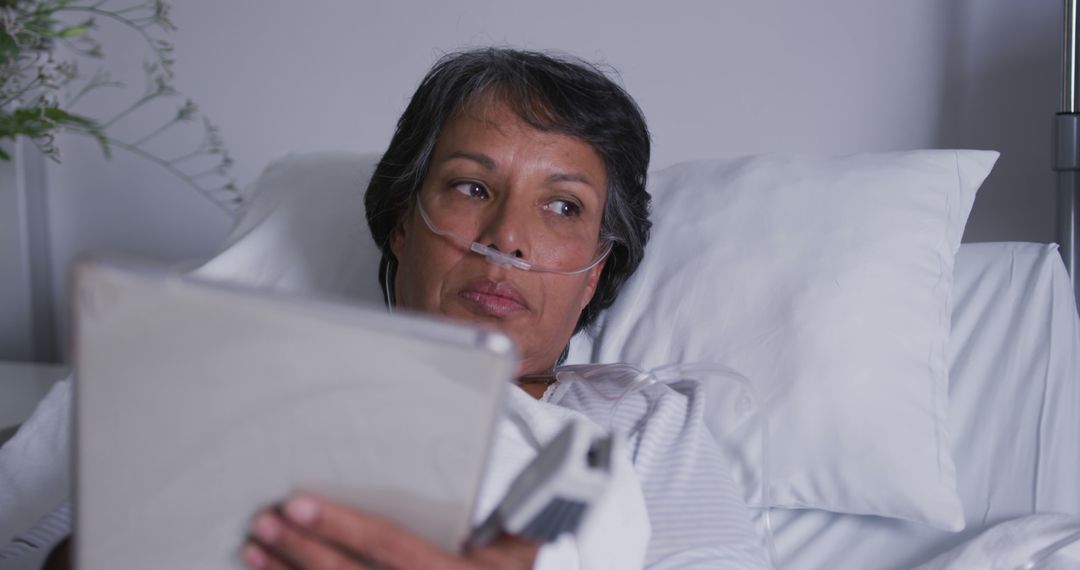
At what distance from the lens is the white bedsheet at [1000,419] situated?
1.25 m

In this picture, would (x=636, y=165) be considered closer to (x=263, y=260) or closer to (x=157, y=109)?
(x=263, y=260)

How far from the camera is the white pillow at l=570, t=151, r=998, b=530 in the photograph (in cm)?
124

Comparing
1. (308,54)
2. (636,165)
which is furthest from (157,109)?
(636,165)

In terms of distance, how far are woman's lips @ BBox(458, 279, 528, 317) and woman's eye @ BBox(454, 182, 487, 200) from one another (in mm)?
127

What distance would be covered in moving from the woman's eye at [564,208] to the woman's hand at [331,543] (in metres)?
0.72

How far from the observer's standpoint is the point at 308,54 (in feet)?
6.84

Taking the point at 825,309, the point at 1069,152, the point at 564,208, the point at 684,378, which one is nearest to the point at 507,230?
the point at 564,208

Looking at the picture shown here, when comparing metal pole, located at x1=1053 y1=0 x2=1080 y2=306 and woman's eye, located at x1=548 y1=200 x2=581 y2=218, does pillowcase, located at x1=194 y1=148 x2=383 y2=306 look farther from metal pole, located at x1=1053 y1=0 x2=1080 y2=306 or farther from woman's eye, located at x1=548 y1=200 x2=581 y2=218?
metal pole, located at x1=1053 y1=0 x2=1080 y2=306

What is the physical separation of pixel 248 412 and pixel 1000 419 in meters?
1.07

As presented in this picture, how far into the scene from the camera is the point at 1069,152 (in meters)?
1.38

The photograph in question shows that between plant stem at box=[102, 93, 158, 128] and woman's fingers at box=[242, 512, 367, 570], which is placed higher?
plant stem at box=[102, 93, 158, 128]

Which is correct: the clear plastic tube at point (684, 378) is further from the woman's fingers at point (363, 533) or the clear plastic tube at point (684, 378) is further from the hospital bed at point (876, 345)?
the woman's fingers at point (363, 533)

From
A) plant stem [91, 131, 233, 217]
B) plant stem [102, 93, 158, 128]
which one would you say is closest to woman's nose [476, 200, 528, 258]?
plant stem [91, 131, 233, 217]

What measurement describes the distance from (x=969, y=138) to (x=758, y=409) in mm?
696
